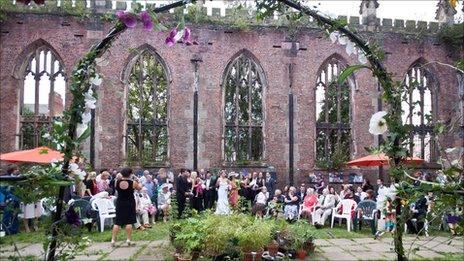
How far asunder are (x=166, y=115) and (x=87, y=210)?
26.9 ft

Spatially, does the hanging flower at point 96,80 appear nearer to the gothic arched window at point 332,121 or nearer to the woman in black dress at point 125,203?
the woman in black dress at point 125,203

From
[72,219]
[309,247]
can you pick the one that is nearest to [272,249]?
[309,247]

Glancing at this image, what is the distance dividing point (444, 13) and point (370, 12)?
3.72 metres

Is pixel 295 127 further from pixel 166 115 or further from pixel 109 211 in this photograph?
pixel 109 211

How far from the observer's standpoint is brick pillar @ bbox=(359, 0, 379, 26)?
1956 centimetres

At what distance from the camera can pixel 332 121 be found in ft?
65.4

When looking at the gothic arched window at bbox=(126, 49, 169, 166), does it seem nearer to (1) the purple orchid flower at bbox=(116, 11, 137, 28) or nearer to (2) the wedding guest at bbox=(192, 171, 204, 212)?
(2) the wedding guest at bbox=(192, 171, 204, 212)

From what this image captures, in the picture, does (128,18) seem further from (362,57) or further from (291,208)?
(291,208)

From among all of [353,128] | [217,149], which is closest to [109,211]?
[217,149]

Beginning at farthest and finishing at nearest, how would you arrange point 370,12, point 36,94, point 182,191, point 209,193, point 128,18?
point 370,12 → point 36,94 → point 209,193 → point 182,191 → point 128,18

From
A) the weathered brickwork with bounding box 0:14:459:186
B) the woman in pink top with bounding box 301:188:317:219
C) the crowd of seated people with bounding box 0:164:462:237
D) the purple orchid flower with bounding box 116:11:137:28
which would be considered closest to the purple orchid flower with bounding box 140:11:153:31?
the purple orchid flower with bounding box 116:11:137:28

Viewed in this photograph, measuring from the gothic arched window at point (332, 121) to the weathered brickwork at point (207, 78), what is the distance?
38 centimetres

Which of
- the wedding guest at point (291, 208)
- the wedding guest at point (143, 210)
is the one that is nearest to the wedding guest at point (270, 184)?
the wedding guest at point (291, 208)

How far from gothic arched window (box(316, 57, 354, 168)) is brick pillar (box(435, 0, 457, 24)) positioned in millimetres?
5016
